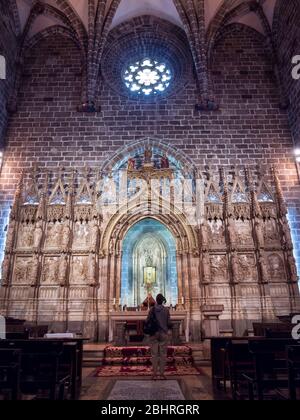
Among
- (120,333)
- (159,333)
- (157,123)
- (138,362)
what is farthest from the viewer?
(157,123)

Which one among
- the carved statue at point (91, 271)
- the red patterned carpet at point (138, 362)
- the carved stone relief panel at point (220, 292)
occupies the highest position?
the carved statue at point (91, 271)

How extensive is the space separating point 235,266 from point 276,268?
5.02ft

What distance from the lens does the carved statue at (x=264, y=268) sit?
1140cm

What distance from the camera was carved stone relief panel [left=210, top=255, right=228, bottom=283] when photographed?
11.7 metres

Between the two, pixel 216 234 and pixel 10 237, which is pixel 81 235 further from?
pixel 216 234

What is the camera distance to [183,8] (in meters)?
14.7

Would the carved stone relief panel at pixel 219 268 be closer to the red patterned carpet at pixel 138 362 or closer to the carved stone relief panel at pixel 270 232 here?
the carved stone relief panel at pixel 270 232

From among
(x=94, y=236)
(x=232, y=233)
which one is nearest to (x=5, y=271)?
(x=94, y=236)

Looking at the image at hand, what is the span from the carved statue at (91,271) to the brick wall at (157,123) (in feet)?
12.9

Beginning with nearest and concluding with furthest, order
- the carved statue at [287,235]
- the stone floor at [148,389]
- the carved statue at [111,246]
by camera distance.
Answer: the stone floor at [148,389] → the carved statue at [287,235] → the carved statue at [111,246]

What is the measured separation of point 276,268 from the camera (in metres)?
11.7

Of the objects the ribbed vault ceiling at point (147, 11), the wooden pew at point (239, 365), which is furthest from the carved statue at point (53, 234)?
the ribbed vault ceiling at point (147, 11)

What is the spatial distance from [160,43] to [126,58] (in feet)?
6.25

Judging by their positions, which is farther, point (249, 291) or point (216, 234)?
point (216, 234)
